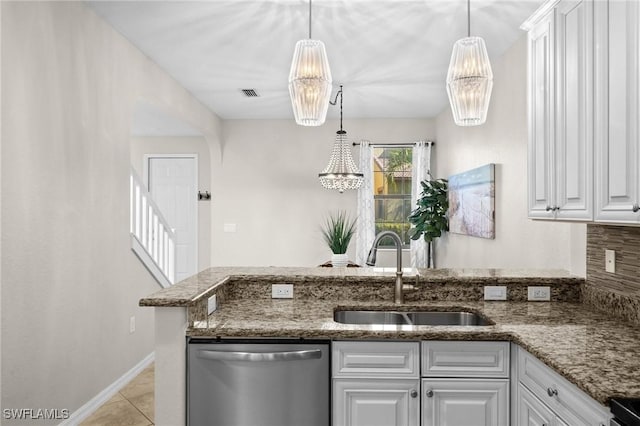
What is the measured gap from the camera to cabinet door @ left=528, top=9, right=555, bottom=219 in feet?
6.42

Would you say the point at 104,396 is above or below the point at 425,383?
below

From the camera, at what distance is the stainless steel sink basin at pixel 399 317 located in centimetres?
227

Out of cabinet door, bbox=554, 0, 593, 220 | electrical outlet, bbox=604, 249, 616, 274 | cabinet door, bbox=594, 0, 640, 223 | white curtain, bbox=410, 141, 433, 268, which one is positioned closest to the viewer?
cabinet door, bbox=594, 0, 640, 223

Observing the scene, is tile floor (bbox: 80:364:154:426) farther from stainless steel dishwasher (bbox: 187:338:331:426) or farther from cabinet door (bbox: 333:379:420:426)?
cabinet door (bbox: 333:379:420:426)

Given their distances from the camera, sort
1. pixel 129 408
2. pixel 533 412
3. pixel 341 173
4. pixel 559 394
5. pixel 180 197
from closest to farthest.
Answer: pixel 559 394, pixel 533 412, pixel 129 408, pixel 341 173, pixel 180 197

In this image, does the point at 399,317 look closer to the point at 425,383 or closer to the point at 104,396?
the point at 425,383

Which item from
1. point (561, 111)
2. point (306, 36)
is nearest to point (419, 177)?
point (306, 36)

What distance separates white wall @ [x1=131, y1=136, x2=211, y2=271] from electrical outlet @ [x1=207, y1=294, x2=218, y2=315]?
4.78 metres

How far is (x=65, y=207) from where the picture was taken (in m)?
2.70

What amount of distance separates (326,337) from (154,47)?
2973 mm

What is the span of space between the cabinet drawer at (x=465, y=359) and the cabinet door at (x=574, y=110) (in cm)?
62

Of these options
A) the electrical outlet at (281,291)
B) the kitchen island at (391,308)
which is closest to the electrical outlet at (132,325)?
the kitchen island at (391,308)

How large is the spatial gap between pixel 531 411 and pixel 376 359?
1.91 feet

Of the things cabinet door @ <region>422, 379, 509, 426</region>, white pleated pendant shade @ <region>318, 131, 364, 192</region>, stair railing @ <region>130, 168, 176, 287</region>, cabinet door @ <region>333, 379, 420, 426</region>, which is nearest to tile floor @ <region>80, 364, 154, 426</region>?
stair railing @ <region>130, 168, 176, 287</region>
